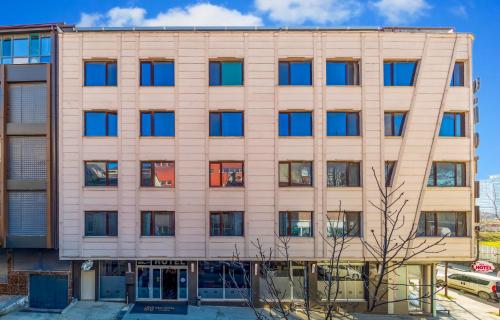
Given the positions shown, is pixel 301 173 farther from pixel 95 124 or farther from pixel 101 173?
pixel 95 124

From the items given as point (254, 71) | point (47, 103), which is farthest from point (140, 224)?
point (254, 71)

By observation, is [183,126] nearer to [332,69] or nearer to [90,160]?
[90,160]

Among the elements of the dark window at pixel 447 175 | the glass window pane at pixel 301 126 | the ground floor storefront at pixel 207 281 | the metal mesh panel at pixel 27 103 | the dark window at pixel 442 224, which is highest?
the metal mesh panel at pixel 27 103

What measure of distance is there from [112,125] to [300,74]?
38.2 ft

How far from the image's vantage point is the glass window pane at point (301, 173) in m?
20.1

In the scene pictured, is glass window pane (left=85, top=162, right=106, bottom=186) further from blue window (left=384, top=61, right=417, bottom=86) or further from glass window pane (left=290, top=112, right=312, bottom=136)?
blue window (left=384, top=61, right=417, bottom=86)

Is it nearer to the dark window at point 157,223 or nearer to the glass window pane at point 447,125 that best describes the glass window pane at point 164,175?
the dark window at point 157,223

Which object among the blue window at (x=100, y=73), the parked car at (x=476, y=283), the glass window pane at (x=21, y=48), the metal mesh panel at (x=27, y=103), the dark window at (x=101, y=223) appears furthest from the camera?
the parked car at (x=476, y=283)

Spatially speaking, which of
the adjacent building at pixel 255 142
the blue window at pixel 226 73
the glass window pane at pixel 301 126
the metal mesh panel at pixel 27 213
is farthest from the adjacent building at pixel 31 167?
the glass window pane at pixel 301 126

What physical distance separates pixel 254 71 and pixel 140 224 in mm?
11266

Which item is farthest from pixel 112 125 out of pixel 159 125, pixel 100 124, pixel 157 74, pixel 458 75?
pixel 458 75

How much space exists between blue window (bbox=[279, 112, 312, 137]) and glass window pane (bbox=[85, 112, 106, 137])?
10573 millimetres

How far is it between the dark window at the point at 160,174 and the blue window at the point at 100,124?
9.55 feet

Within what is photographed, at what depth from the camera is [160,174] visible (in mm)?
20016
